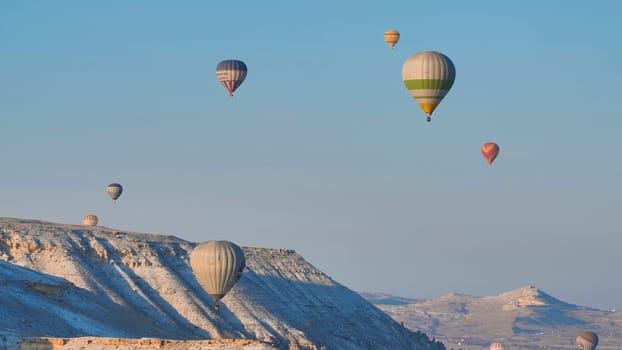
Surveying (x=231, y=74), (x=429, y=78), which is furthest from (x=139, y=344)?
(x=231, y=74)

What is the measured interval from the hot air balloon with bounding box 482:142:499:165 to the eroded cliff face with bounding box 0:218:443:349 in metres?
22.9

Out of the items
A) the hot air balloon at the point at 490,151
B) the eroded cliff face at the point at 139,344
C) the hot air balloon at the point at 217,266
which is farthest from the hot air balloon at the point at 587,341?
the eroded cliff face at the point at 139,344

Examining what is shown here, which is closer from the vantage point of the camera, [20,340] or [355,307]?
[20,340]

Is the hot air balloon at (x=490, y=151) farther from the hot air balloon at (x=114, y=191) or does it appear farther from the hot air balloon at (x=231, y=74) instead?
the hot air balloon at (x=114, y=191)

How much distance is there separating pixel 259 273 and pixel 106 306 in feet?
116

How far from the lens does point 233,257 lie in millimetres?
103438

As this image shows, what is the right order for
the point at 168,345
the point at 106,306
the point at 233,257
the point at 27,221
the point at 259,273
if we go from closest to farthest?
the point at 168,345, the point at 233,257, the point at 106,306, the point at 27,221, the point at 259,273

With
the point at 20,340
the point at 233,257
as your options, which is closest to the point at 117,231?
the point at 233,257

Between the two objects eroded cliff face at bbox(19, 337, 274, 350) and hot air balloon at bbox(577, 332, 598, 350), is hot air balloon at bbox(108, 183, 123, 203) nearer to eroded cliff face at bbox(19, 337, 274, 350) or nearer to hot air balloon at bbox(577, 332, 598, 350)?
hot air balloon at bbox(577, 332, 598, 350)

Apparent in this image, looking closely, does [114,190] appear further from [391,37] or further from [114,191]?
[391,37]

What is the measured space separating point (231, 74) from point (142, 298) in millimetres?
22065

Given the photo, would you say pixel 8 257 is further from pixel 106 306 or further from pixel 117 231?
pixel 117 231

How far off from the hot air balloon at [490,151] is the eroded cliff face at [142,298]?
75.0 feet

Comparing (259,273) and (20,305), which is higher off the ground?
(259,273)
